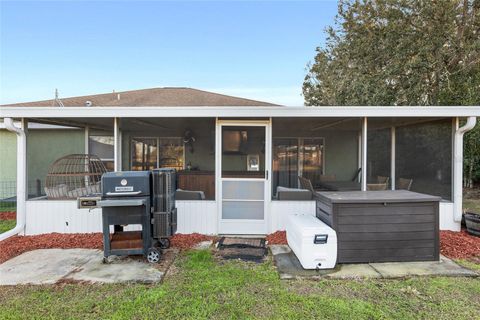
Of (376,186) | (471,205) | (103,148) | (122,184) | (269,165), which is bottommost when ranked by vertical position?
(471,205)

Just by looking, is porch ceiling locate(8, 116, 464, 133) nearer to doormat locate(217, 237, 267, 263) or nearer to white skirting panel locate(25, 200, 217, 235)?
white skirting panel locate(25, 200, 217, 235)

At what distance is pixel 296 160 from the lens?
22.5 feet

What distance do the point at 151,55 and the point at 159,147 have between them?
611 cm

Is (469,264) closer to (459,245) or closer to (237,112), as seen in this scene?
(459,245)

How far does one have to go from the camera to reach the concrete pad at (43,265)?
3.22 meters

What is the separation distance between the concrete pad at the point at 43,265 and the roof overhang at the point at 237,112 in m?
2.20

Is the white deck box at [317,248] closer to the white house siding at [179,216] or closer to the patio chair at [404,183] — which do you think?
the white house siding at [179,216]

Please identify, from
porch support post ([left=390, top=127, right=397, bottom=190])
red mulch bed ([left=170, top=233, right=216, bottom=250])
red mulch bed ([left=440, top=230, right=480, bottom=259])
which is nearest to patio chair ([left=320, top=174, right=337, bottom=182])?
porch support post ([left=390, top=127, right=397, bottom=190])

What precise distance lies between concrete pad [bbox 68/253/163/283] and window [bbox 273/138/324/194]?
277 cm

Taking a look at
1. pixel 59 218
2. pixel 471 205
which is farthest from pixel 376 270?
pixel 471 205

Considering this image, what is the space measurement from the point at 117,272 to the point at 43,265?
109 cm

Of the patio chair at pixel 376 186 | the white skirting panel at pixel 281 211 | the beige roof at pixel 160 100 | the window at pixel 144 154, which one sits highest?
the beige roof at pixel 160 100

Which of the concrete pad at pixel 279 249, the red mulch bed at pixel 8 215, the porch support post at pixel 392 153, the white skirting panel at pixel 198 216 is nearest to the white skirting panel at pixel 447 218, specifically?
the porch support post at pixel 392 153

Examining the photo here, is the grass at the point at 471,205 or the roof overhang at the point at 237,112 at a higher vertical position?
the roof overhang at the point at 237,112
